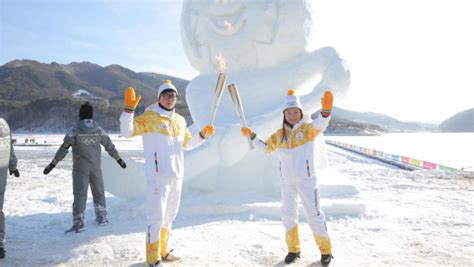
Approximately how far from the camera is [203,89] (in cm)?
639

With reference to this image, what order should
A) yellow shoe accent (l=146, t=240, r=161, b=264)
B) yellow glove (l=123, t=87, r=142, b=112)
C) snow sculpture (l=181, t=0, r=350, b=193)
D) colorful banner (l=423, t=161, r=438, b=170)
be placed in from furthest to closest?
1. colorful banner (l=423, t=161, r=438, b=170)
2. snow sculpture (l=181, t=0, r=350, b=193)
3. yellow shoe accent (l=146, t=240, r=161, b=264)
4. yellow glove (l=123, t=87, r=142, b=112)

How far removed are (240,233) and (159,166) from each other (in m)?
1.58

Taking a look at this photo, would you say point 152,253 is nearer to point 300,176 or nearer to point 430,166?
point 300,176

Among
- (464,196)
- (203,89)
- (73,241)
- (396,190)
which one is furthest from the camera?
(396,190)

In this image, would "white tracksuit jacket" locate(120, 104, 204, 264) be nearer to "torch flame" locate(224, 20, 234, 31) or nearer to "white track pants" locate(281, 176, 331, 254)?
"white track pants" locate(281, 176, 331, 254)

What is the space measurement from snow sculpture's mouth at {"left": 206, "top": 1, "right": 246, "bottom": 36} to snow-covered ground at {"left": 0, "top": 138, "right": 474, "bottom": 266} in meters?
2.73

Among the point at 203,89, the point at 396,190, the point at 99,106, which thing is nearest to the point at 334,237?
the point at 203,89

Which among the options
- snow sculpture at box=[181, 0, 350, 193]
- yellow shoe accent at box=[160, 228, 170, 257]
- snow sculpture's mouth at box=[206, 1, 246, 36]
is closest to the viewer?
yellow shoe accent at box=[160, 228, 170, 257]

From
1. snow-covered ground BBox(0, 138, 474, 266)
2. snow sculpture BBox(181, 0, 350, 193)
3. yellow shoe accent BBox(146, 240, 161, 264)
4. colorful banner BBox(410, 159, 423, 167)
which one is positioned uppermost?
snow sculpture BBox(181, 0, 350, 193)

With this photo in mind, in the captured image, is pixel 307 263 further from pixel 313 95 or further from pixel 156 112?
pixel 313 95

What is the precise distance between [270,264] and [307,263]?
1.13 ft

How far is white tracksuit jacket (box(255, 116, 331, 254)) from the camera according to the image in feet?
11.1

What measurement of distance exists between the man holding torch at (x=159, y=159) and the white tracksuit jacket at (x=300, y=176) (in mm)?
833

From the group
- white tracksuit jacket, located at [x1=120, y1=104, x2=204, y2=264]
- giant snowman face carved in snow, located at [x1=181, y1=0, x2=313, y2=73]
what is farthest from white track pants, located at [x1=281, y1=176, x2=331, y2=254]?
giant snowman face carved in snow, located at [x1=181, y1=0, x2=313, y2=73]
